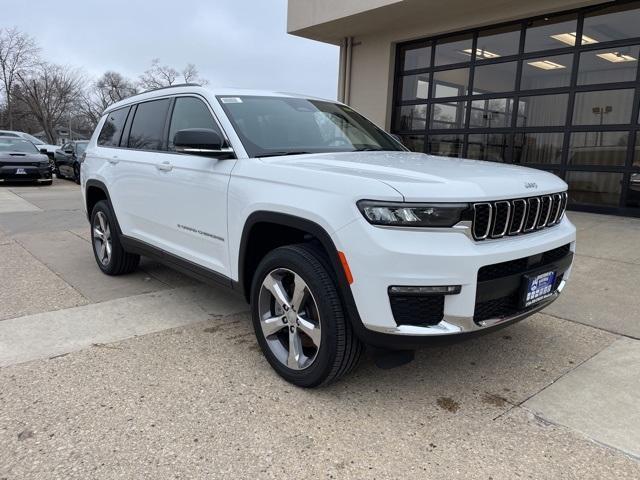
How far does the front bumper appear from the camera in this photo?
2508mm

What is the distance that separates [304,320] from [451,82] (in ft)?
32.9

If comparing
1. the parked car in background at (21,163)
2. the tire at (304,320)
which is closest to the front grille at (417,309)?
the tire at (304,320)

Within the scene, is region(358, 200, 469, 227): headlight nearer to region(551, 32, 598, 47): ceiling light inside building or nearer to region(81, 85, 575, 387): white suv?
region(81, 85, 575, 387): white suv

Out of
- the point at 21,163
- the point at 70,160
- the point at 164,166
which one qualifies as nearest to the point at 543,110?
the point at 164,166

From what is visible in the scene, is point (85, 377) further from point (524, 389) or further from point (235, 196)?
point (524, 389)

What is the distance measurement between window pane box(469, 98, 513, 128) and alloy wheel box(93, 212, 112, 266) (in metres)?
8.39

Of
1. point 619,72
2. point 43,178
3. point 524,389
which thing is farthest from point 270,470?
point 43,178

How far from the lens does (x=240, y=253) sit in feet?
11.2

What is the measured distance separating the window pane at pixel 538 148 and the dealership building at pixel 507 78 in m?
0.02

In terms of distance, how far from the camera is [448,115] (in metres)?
11.8

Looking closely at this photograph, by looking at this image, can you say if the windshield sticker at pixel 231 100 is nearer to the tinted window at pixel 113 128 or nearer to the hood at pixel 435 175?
the hood at pixel 435 175

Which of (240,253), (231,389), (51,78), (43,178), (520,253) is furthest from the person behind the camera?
(51,78)

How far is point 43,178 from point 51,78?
54239 millimetres

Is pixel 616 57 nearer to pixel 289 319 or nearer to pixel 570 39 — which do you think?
pixel 570 39
